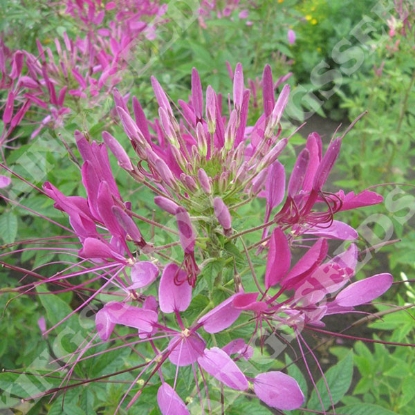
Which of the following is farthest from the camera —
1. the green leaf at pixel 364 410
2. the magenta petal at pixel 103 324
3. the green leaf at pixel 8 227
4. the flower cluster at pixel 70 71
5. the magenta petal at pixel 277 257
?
the flower cluster at pixel 70 71

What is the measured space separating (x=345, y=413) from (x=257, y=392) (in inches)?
13.7

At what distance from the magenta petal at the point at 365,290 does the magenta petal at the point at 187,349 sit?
0.26 meters

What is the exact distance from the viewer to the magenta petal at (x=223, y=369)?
2.53 feet

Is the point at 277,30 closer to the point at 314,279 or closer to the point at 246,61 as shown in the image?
the point at 246,61

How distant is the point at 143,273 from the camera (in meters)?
0.89

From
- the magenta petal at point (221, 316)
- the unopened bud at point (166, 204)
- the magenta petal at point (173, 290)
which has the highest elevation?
the unopened bud at point (166, 204)

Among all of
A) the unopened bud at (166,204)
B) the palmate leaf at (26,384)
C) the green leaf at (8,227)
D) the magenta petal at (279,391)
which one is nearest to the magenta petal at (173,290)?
the unopened bud at (166,204)

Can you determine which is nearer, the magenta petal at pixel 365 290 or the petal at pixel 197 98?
the magenta petal at pixel 365 290

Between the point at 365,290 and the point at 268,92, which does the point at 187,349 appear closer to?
the point at 365,290

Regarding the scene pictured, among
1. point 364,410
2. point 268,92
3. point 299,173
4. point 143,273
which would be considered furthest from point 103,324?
point 364,410

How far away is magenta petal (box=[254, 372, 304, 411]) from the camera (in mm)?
846

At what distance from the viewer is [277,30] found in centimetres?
294

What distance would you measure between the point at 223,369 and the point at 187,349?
0.10m

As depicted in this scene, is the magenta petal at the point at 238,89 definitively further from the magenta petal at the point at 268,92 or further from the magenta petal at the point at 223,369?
the magenta petal at the point at 223,369
